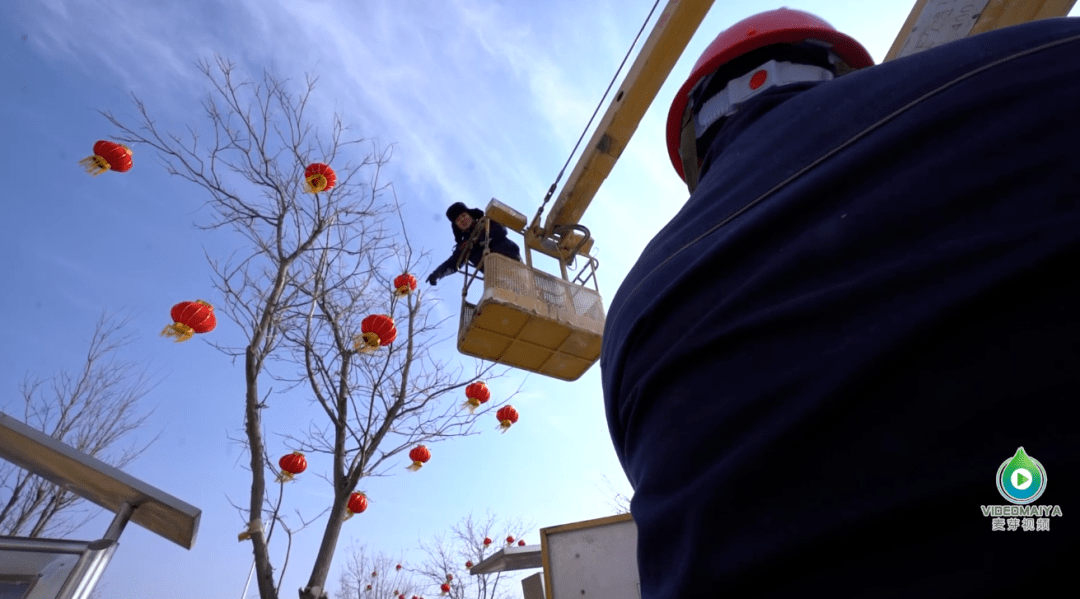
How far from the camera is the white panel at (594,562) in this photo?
193 inches

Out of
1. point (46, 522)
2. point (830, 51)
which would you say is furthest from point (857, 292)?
point (46, 522)

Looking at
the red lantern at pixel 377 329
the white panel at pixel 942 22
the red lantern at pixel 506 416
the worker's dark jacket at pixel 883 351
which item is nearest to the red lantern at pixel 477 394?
the red lantern at pixel 506 416

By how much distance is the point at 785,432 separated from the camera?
1.85 feet

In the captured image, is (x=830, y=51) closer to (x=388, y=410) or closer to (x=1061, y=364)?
(x=1061, y=364)

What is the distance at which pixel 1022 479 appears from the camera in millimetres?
447

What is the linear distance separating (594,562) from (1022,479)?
5.12m

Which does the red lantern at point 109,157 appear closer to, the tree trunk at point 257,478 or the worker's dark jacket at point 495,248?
the tree trunk at point 257,478

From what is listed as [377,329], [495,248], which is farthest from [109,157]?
[495,248]

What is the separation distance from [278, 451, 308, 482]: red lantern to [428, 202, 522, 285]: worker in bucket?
2.84 metres

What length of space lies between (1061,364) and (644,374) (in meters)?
0.44

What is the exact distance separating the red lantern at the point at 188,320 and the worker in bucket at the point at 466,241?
123 inches

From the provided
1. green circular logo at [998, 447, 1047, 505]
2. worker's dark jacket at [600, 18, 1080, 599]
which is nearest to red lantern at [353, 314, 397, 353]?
worker's dark jacket at [600, 18, 1080, 599]

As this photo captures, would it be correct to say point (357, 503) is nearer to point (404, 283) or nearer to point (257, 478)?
point (257, 478)

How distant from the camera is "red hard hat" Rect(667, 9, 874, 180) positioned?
1681mm
